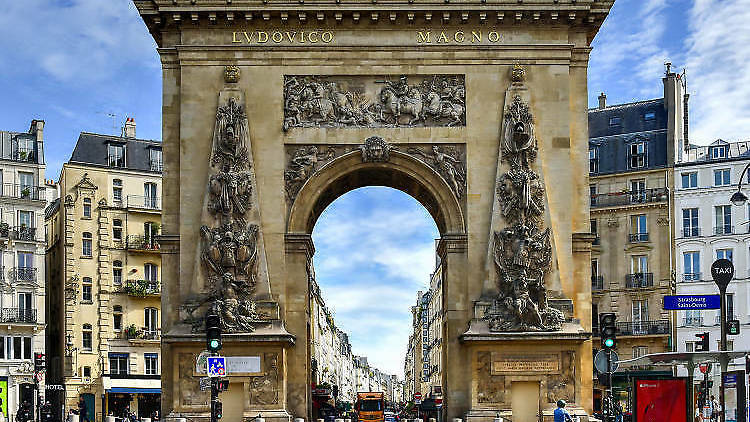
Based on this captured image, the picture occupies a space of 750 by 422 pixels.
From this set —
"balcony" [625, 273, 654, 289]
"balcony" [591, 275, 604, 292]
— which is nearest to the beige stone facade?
"balcony" [591, 275, 604, 292]

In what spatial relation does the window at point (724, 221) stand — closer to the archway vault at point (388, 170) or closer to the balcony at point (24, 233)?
the archway vault at point (388, 170)

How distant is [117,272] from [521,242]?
3271cm

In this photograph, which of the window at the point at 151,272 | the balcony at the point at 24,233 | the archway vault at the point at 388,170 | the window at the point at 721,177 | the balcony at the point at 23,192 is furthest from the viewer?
the window at the point at 151,272

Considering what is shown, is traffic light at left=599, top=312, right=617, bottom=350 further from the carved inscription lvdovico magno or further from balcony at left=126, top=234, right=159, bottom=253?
balcony at left=126, top=234, right=159, bottom=253

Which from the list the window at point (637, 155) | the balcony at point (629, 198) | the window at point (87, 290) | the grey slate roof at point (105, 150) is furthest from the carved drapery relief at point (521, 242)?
the grey slate roof at point (105, 150)

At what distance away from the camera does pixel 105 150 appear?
67.9 meters

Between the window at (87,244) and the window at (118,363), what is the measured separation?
19.0 feet

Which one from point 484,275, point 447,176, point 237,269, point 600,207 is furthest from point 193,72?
point 600,207

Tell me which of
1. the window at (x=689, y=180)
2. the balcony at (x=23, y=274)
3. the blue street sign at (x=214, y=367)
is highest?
the window at (x=689, y=180)

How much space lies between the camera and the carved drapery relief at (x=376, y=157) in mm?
40938

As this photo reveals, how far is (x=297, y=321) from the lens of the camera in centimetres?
4072

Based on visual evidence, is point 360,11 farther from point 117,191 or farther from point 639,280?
point 639,280

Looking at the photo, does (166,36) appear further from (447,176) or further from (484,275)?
(484,275)

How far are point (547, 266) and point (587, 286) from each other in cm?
209
